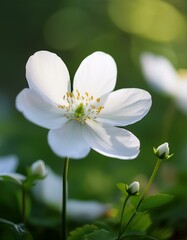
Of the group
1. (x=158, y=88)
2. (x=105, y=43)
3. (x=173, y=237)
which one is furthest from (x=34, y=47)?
(x=173, y=237)

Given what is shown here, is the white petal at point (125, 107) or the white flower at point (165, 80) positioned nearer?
the white petal at point (125, 107)

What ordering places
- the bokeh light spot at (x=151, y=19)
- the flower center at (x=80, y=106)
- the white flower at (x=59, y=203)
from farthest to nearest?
the bokeh light spot at (x=151, y=19) → the white flower at (x=59, y=203) → the flower center at (x=80, y=106)

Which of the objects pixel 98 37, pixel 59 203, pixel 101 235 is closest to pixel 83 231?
pixel 101 235

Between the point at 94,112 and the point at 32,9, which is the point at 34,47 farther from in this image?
the point at 94,112

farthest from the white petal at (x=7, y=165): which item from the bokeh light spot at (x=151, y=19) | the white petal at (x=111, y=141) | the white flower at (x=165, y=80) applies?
the bokeh light spot at (x=151, y=19)

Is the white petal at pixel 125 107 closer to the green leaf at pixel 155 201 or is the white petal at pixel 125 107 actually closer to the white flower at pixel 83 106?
the white flower at pixel 83 106

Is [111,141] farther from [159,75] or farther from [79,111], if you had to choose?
[159,75]
